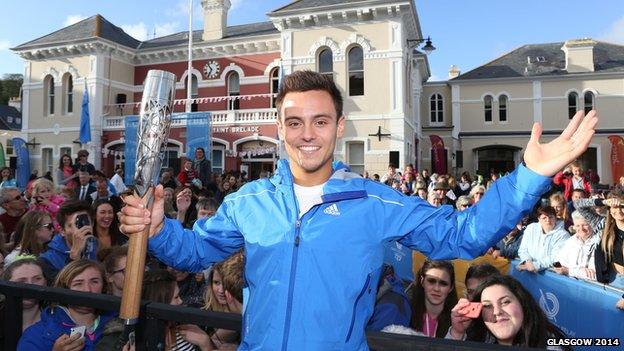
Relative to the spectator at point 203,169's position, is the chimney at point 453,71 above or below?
above

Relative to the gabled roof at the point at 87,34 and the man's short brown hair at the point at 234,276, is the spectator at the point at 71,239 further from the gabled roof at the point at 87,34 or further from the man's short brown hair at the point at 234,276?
the gabled roof at the point at 87,34

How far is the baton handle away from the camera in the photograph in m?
1.73

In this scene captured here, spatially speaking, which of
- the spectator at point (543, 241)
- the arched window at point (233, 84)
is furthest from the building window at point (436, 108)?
the spectator at point (543, 241)

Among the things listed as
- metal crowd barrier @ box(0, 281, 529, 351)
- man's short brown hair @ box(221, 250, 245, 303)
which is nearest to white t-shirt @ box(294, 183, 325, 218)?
metal crowd barrier @ box(0, 281, 529, 351)

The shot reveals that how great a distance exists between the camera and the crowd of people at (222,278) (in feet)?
8.89

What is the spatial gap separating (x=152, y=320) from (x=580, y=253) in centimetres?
477

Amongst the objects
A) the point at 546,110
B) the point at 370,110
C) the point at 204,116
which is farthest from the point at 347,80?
the point at 546,110

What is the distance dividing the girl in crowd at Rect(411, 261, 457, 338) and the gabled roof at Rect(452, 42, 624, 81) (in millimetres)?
A: 27738

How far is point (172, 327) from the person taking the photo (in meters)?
2.88

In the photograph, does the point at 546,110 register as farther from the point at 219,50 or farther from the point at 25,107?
the point at 25,107

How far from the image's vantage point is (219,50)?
72.1 ft

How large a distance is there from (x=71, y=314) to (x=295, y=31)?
17.5 m

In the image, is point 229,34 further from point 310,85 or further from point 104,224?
point 310,85

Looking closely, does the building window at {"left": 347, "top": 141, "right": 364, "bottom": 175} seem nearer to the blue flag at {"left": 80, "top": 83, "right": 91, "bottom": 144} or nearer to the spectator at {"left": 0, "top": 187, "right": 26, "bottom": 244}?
the blue flag at {"left": 80, "top": 83, "right": 91, "bottom": 144}
